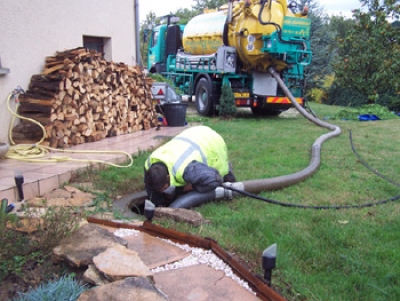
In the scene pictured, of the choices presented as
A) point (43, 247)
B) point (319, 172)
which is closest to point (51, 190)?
point (43, 247)

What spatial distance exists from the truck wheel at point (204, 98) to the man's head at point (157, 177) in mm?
7193

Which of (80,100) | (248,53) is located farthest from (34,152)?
(248,53)

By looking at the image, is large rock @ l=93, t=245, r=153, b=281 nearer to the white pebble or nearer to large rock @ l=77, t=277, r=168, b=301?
large rock @ l=77, t=277, r=168, b=301

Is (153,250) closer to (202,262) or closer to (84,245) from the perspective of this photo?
(202,262)

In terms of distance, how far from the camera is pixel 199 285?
2465mm

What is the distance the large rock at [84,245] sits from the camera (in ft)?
7.99

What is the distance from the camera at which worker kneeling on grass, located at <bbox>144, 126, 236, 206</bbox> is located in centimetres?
391

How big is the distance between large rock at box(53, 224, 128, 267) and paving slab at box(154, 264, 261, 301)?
1.32 feet

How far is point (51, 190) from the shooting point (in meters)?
4.52

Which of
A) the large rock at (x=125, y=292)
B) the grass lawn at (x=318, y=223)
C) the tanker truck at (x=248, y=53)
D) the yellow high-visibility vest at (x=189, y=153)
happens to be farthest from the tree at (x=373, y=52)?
the large rock at (x=125, y=292)

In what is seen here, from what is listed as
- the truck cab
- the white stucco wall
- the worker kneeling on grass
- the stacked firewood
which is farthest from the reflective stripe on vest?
the truck cab

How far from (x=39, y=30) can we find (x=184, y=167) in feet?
12.5

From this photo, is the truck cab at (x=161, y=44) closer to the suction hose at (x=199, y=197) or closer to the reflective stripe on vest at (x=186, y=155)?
the reflective stripe on vest at (x=186, y=155)

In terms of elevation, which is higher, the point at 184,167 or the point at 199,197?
the point at 184,167
